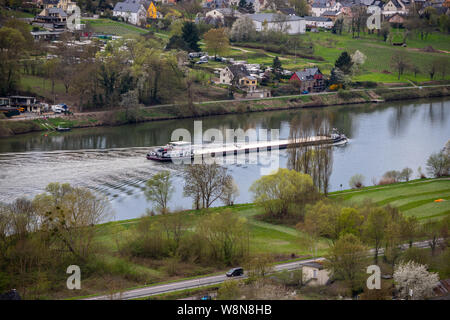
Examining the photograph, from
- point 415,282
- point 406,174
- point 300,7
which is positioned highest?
point 300,7

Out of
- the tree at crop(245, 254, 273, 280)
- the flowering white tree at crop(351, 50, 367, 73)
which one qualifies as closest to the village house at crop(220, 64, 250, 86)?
the flowering white tree at crop(351, 50, 367, 73)

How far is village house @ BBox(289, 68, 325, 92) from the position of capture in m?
60.7

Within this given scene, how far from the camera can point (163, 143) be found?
43500mm

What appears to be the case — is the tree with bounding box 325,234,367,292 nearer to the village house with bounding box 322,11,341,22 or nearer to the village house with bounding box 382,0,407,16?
the village house with bounding box 322,11,341,22

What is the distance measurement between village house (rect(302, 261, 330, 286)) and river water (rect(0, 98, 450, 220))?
1021 cm

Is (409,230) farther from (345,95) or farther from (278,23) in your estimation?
(278,23)

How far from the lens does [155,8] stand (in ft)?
265

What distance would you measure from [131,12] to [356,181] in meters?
49.5

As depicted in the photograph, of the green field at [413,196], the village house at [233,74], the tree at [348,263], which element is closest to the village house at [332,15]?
the village house at [233,74]

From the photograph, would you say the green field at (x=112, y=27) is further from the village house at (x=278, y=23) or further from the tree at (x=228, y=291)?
the tree at (x=228, y=291)

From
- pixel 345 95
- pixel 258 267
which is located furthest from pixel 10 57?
pixel 258 267

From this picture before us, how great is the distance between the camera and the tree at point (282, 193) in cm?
2902

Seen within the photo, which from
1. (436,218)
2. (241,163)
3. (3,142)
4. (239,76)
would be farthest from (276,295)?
(239,76)

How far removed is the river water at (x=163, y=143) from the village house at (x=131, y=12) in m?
28.6
